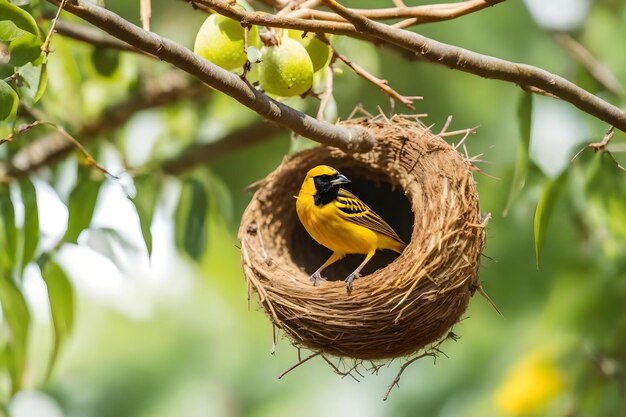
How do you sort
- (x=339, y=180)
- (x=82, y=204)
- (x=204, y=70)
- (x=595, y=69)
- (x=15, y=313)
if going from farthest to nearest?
(x=595, y=69) → (x=15, y=313) → (x=82, y=204) → (x=339, y=180) → (x=204, y=70)

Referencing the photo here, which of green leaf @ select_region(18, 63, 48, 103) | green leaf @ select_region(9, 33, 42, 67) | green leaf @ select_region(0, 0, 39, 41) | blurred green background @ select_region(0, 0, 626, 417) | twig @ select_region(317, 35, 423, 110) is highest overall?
green leaf @ select_region(0, 0, 39, 41)

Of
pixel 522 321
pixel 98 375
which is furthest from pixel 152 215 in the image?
pixel 98 375

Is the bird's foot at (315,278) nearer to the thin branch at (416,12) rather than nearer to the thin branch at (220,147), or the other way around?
the thin branch at (416,12)

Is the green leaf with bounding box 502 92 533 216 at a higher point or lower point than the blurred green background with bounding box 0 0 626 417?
higher

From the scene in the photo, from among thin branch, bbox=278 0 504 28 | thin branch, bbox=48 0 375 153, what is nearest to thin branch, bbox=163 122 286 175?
thin branch, bbox=48 0 375 153

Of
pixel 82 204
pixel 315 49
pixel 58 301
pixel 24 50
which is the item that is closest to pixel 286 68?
pixel 315 49

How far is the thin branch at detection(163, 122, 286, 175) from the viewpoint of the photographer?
15.7ft

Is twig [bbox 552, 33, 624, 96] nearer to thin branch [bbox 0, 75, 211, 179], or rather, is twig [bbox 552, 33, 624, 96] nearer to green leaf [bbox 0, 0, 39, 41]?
thin branch [bbox 0, 75, 211, 179]

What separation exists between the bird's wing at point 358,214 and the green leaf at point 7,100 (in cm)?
114

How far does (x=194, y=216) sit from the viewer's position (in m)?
3.75

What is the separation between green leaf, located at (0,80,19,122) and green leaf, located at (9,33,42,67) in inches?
2.7

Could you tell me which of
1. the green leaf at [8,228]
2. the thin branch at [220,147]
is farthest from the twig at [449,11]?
the thin branch at [220,147]

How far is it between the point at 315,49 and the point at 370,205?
1106 mm

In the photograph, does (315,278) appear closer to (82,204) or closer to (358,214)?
(358,214)
